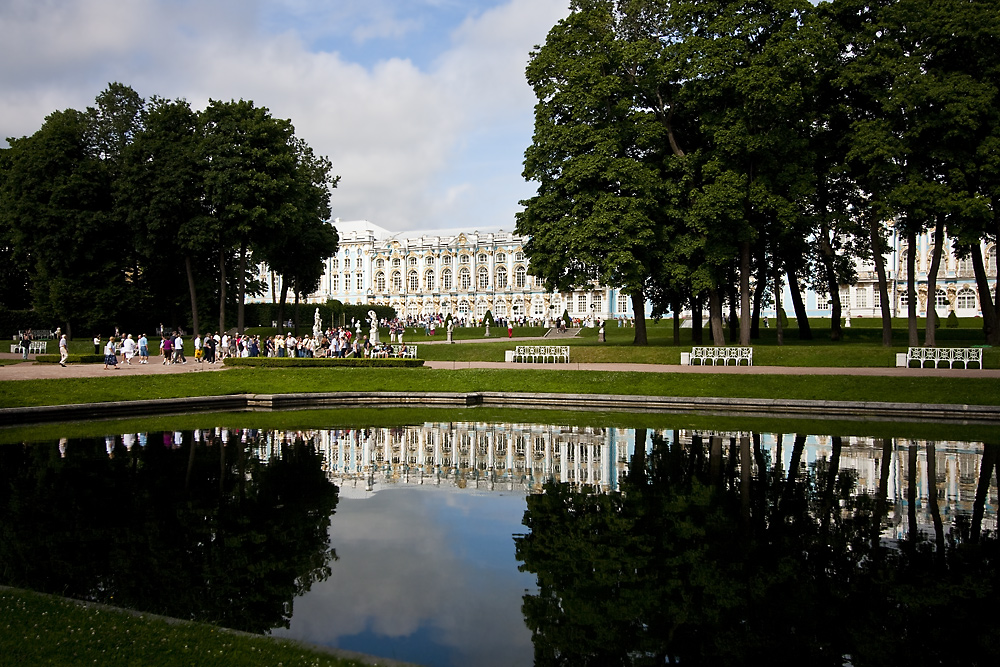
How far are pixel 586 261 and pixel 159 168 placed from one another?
17233 millimetres

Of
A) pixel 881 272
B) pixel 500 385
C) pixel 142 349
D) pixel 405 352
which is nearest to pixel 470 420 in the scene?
pixel 500 385

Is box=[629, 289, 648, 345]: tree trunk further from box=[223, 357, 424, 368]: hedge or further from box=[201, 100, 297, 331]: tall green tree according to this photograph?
box=[201, 100, 297, 331]: tall green tree

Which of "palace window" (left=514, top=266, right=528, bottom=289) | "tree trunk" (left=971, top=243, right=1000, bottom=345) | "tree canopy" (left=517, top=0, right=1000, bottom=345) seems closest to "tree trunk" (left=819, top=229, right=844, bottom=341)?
"tree canopy" (left=517, top=0, right=1000, bottom=345)

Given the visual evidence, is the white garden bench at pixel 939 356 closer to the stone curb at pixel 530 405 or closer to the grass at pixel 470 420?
the stone curb at pixel 530 405

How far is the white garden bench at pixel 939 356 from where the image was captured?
2153 cm

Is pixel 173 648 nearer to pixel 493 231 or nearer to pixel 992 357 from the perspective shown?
pixel 992 357

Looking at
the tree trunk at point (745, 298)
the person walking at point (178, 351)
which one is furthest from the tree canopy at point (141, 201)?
the tree trunk at point (745, 298)

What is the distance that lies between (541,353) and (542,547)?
788 inches

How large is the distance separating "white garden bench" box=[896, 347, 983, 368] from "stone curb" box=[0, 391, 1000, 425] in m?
6.46

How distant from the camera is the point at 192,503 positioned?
344 inches

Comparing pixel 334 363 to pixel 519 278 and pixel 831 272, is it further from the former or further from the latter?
pixel 519 278

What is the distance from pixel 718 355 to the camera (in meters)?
24.5

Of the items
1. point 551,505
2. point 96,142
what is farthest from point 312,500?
point 96,142

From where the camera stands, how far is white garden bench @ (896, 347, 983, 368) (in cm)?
2153
